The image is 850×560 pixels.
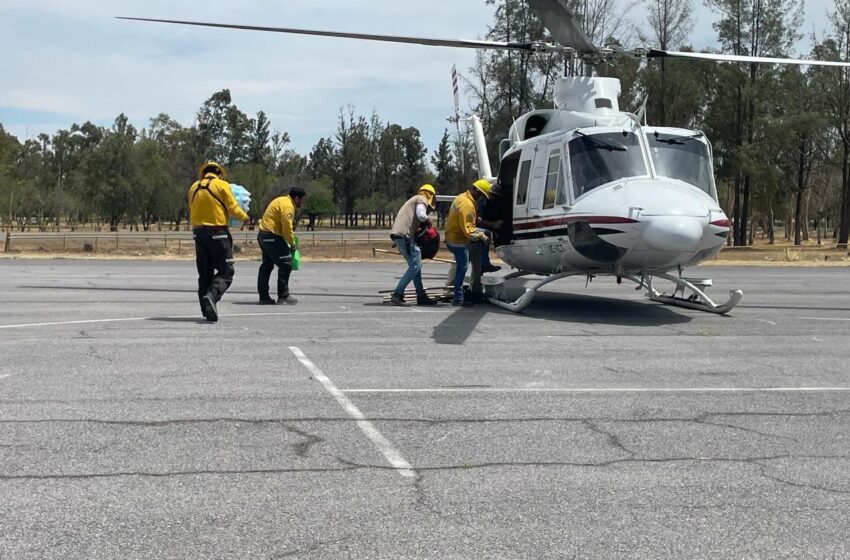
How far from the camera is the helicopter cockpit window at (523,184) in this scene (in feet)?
48.2

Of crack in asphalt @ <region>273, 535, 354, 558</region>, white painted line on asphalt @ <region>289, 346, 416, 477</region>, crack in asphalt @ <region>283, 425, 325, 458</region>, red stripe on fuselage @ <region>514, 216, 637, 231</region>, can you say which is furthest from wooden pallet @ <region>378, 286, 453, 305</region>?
crack in asphalt @ <region>273, 535, 354, 558</region>

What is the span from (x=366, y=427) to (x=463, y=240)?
8345 mm

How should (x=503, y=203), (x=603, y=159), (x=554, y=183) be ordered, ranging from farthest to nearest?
1. (x=503, y=203)
2. (x=554, y=183)
3. (x=603, y=159)

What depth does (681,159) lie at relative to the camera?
1322 cm

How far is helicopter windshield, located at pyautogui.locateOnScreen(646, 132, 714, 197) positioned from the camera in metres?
13.0

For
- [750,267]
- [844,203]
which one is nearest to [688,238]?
[750,267]

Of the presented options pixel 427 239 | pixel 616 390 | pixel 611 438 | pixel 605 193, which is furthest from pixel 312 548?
pixel 427 239

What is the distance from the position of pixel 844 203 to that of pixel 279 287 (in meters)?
50.9

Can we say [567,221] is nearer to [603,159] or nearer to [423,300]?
[603,159]

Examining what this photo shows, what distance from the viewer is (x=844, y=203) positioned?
188 feet

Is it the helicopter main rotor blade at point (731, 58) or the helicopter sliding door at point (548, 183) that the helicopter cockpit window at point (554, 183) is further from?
the helicopter main rotor blade at point (731, 58)

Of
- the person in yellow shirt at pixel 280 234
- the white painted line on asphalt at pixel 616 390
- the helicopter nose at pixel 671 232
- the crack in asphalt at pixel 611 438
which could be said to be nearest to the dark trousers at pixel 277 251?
the person in yellow shirt at pixel 280 234

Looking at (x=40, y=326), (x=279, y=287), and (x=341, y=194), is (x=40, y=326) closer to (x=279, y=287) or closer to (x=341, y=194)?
(x=279, y=287)

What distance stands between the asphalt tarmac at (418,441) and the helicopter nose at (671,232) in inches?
43.9
